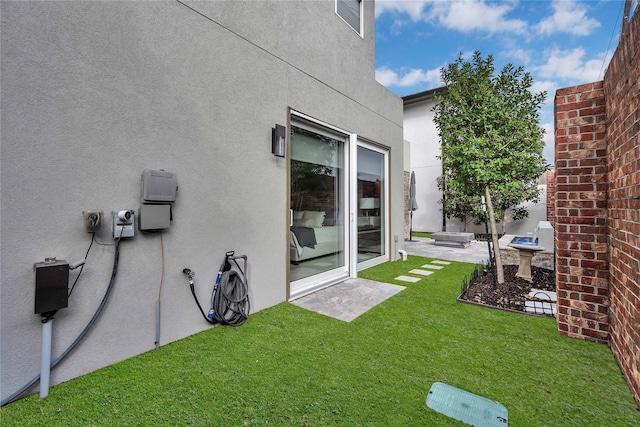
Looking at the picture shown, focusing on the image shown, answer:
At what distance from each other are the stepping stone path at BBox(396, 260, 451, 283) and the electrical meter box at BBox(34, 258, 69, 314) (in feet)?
14.6

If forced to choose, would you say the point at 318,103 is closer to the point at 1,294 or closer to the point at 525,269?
the point at 1,294

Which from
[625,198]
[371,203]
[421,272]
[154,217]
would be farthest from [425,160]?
[154,217]

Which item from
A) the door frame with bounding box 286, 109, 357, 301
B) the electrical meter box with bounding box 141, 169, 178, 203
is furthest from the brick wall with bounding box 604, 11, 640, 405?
the electrical meter box with bounding box 141, 169, 178, 203

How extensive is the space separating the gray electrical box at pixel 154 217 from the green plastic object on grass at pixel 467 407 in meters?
2.54

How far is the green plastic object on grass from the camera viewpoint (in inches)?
66.9

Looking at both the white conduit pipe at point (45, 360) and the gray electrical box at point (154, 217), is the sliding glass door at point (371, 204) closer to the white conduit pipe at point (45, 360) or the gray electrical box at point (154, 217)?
the gray electrical box at point (154, 217)

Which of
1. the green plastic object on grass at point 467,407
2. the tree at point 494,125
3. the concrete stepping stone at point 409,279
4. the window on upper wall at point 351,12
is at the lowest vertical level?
the green plastic object on grass at point 467,407

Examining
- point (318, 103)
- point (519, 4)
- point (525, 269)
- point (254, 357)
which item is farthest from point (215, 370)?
point (519, 4)

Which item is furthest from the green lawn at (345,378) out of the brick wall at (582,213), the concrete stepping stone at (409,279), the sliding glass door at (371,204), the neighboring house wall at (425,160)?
the neighboring house wall at (425,160)

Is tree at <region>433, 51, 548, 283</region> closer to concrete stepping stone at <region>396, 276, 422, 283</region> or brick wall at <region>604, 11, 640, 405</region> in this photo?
concrete stepping stone at <region>396, 276, 422, 283</region>

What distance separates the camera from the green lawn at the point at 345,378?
68.2 inches

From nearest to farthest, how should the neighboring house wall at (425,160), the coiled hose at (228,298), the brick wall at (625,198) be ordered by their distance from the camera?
the brick wall at (625,198) → the coiled hose at (228,298) → the neighboring house wall at (425,160)

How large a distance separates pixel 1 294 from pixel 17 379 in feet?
1.99

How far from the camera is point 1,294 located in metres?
1.81
